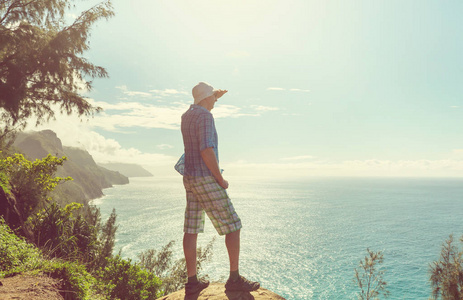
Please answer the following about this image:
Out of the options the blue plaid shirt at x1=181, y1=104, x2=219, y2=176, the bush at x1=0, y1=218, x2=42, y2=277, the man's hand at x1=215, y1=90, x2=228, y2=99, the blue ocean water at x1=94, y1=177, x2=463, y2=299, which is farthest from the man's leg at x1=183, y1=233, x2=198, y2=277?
the blue ocean water at x1=94, y1=177, x2=463, y2=299

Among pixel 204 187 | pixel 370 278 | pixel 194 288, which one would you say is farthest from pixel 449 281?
pixel 204 187

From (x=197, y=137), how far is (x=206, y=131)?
0.19m

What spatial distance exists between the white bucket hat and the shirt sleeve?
37 cm

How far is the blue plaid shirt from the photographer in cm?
320

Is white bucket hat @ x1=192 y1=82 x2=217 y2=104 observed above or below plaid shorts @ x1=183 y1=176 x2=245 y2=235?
above

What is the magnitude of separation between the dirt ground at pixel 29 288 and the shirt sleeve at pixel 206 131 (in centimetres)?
272

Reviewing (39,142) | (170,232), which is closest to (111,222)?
(170,232)

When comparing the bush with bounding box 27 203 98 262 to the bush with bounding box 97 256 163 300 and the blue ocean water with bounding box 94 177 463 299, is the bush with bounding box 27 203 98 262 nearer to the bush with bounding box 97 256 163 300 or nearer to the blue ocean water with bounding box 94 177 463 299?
the bush with bounding box 97 256 163 300

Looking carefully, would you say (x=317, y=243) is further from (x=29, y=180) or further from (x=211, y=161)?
(x=211, y=161)

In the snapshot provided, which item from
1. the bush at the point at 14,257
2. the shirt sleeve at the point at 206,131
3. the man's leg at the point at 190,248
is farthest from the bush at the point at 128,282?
the shirt sleeve at the point at 206,131

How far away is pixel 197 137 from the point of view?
10.9ft

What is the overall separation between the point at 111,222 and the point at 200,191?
84.5 feet

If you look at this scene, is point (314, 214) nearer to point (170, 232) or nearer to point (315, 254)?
point (315, 254)

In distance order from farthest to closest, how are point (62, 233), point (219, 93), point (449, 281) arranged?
point (449, 281)
point (62, 233)
point (219, 93)
